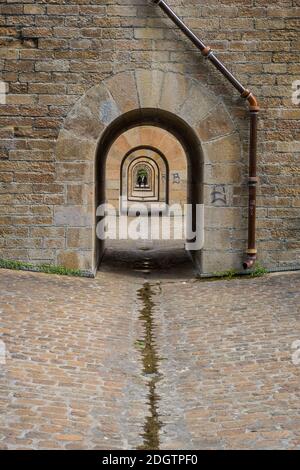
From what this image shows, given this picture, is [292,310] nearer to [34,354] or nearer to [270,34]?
[34,354]

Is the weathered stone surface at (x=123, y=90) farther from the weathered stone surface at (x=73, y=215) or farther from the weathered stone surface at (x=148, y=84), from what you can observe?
the weathered stone surface at (x=73, y=215)

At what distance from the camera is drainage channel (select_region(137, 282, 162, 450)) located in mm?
3568

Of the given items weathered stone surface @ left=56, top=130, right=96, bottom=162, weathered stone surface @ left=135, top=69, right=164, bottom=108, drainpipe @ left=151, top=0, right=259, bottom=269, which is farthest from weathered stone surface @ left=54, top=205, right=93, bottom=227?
drainpipe @ left=151, top=0, right=259, bottom=269

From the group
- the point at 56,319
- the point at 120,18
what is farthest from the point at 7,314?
the point at 120,18

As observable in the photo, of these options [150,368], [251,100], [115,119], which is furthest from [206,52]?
[150,368]

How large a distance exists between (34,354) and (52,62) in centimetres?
477

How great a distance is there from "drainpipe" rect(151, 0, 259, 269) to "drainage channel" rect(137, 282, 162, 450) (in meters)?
1.49

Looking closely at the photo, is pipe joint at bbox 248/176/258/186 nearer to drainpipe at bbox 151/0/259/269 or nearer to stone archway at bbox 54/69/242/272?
drainpipe at bbox 151/0/259/269

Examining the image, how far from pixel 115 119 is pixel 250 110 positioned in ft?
5.80

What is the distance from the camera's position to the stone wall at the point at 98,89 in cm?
848

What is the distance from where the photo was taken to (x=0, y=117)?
8.53 metres

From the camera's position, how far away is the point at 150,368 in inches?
194

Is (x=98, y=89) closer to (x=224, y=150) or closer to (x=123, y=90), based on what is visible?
(x=123, y=90)

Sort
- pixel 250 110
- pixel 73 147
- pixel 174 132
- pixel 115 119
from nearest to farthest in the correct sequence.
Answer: pixel 250 110 < pixel 73 147 < pixel 115 119 < pixel 174 132
